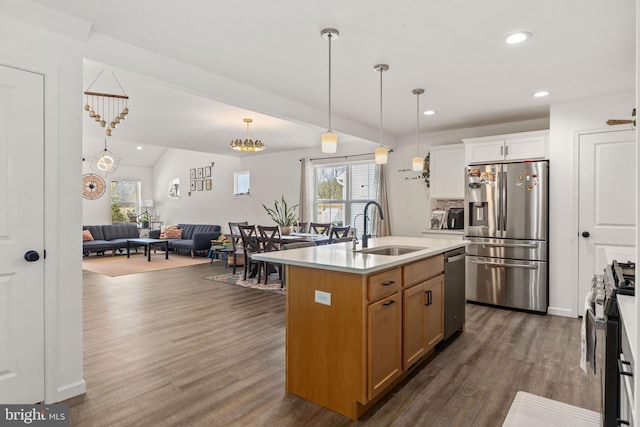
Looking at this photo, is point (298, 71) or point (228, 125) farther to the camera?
point (228, 125)

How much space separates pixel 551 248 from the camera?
4.32m

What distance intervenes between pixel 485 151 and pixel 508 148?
0.27 meters

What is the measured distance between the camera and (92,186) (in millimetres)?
10422

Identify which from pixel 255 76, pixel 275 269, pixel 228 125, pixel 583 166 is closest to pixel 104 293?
pixel 275 269

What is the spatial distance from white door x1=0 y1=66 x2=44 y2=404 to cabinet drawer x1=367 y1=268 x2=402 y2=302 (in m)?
2.04

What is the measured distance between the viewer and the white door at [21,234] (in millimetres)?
2109

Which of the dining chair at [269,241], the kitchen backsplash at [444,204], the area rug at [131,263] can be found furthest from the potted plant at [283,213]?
the kitchen backsplash at [444,204]

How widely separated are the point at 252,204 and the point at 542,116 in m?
6.44

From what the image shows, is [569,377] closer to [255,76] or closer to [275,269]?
[255,76]

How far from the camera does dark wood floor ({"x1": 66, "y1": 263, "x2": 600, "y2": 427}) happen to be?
2170mm

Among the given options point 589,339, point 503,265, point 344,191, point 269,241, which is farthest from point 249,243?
point 589,339

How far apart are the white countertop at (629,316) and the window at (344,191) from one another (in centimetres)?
528

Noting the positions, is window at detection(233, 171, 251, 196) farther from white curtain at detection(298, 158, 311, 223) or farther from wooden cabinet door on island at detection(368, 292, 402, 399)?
wooden cabinet door on island at detection(368, 292, 402, 399)

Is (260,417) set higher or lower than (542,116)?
lower
